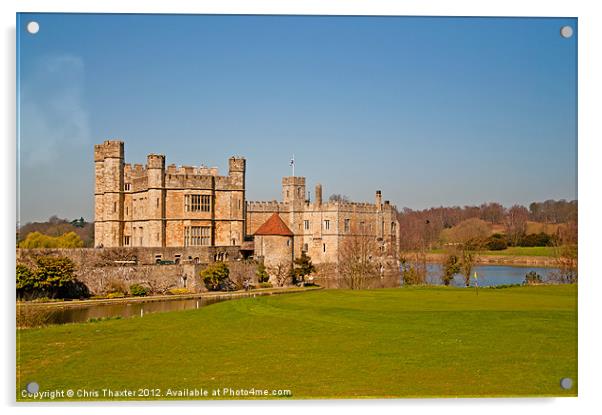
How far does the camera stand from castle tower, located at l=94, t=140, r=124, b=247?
35.1 meters

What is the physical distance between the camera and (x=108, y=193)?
35.6 m

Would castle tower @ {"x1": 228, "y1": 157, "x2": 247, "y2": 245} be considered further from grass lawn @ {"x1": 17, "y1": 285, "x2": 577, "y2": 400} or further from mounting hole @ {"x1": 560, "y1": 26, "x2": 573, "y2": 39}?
mounting hole @ {"x1": 560, "y1": 26, "x2": 573, "y2": 39}

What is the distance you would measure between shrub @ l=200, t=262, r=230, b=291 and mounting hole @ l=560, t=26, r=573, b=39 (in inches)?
780

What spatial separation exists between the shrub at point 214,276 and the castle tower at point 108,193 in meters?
6.99

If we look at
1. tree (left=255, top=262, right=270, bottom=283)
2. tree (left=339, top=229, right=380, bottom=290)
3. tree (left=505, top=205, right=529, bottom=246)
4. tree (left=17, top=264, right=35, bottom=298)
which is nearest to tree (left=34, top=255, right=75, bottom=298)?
tree (left=17, top=264, right=35, bottom=298)

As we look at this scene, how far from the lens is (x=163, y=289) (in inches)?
1170

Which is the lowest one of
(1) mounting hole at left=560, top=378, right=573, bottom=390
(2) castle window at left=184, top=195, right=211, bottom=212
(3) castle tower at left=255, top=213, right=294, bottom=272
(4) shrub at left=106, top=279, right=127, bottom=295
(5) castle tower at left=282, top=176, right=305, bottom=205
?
(1) mounting hole at left=560, top=378, right=573, bottom=390

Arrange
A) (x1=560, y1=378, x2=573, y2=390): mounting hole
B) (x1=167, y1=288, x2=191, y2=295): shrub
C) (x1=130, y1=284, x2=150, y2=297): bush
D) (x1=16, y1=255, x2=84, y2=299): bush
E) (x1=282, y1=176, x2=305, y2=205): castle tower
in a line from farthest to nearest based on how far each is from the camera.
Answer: (x1=282, y1=176, x2=305, y2=205): castle tower
(x1=167, y1=288, x2=191, y2=295): shrub
(x1=130, y1=284, x2=150, y2=297): bush
(x1=16, y1=255, x2=84, y2=299): bush
(x1=560, y1=378, x2=573, y2=390): mounting hole

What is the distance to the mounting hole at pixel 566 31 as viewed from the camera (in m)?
13.4

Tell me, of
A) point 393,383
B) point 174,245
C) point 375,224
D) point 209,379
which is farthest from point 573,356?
point 375,224

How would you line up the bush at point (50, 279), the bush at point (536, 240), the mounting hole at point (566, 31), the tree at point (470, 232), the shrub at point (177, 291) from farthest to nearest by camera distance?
the tree at point (470, 232), the shrub at point (177, 291), the bush at point (50, 279), the bush at point (536, 240), the mounting hole at point (566, 31)

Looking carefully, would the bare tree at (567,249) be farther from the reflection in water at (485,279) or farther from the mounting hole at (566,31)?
the reflection in water at (485,279)

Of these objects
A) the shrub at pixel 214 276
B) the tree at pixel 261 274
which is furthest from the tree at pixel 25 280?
the tree at pixel 261 274

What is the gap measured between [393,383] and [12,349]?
623 cm
